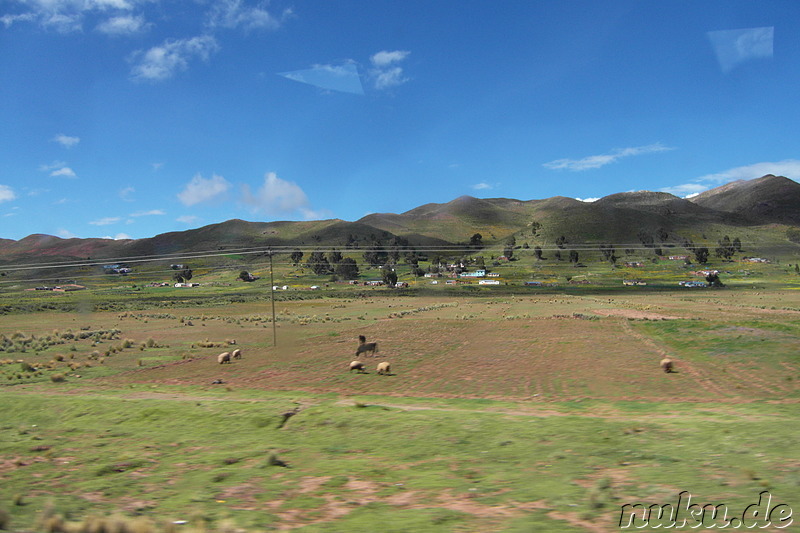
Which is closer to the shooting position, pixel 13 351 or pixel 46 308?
pixel 13 351

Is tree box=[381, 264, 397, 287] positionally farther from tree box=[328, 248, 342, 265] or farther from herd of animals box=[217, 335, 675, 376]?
herd of animals box=[217, 335, 675, 376]

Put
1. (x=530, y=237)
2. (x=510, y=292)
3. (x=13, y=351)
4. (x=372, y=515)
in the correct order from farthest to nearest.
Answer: (x=530, y=237) < (x=510, y=292) < (x=13, y=351) < (x=372, y=515)

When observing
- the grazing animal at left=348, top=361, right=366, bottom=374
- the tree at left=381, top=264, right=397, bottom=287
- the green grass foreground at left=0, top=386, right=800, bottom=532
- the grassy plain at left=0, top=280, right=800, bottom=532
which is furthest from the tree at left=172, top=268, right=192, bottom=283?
the green grass foreground at left=0, top=386, right=800, bottom=532

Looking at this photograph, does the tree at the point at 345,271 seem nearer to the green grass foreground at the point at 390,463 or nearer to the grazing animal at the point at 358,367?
the grazing animal at the point at 358,367

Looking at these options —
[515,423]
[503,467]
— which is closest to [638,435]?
[515,423]

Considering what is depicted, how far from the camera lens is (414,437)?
10.9 m

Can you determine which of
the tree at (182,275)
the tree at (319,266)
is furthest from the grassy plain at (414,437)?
the tree at (319,266)

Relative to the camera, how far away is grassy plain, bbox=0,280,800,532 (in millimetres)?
7117

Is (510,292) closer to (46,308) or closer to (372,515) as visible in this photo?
(46,308)

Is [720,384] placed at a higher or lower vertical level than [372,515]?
lower

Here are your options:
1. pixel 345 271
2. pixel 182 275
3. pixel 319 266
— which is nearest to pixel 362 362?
pixel 182 275

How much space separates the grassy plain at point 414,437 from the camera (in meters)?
7.12

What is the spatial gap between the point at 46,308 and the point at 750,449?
92071 mm

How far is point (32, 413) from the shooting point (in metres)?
15.1
